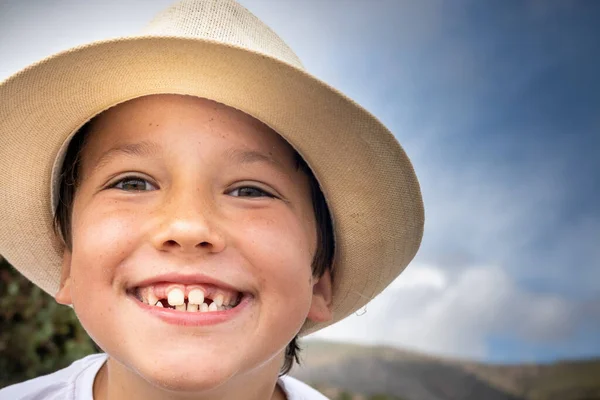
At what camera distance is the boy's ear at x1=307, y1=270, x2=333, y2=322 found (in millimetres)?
2135

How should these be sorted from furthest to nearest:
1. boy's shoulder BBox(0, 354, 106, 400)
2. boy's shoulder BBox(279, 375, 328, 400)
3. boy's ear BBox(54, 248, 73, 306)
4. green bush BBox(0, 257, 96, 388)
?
1. green bush BBox(0, 257, 96, 388)
2. boy's shoulder BBox(279, 375, 328, 400)
3. boy's shoulder BBox(0, 354, 106, 400)
4. boy's ear BBox(54, 248, 73, 306)

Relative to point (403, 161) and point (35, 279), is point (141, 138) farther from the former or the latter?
point (35, 279)

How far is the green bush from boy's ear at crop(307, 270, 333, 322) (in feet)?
5.16

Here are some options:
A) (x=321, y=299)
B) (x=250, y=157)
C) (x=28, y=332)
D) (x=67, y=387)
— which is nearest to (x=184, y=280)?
(x=250, y=157)

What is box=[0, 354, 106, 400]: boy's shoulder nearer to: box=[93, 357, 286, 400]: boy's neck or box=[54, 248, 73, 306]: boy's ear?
box=[93, 357, 286, 400]: boy's neck

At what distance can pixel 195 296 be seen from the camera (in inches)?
61.4

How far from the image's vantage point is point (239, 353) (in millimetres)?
1590

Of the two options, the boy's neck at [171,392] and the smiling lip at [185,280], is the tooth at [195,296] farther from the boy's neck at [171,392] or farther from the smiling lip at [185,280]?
the boy's neck at [171,392]

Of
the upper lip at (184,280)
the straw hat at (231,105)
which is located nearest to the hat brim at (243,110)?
the straw hat at (231,105)

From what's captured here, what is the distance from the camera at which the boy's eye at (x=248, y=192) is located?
168 cm

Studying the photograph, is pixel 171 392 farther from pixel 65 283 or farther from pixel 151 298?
pixel 65 283

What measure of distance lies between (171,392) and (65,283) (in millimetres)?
581

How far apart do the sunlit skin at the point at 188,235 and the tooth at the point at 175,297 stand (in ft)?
0.19

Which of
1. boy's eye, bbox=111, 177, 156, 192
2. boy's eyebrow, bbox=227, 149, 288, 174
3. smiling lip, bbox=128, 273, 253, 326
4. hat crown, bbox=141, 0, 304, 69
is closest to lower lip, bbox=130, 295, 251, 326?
smiling lip, bbox=128, 273, 253, 326
